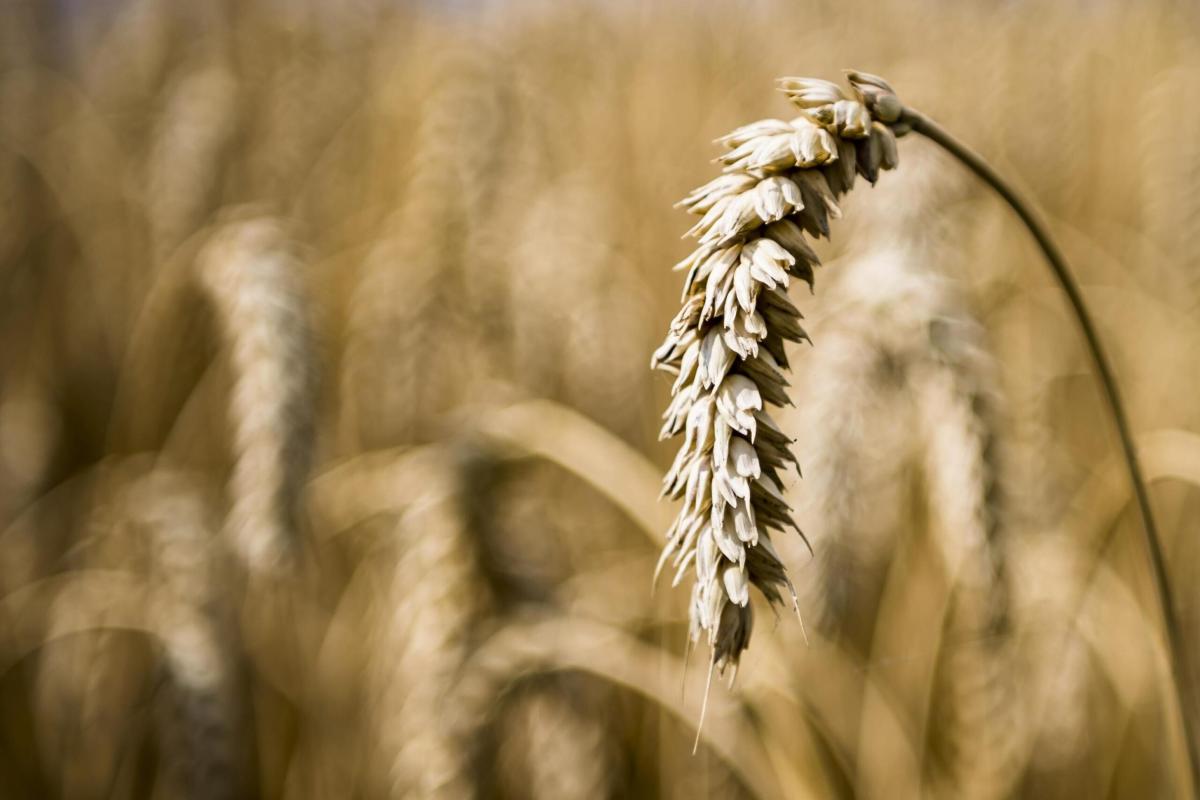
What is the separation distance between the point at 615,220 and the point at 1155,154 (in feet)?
4.58

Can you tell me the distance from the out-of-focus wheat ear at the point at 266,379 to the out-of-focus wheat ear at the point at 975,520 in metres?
0.91

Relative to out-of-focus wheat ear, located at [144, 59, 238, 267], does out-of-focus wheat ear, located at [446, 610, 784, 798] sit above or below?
below

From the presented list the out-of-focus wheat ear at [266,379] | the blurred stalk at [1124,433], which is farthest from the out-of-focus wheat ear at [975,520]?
the out-of-focus wheat ear at [266,379]

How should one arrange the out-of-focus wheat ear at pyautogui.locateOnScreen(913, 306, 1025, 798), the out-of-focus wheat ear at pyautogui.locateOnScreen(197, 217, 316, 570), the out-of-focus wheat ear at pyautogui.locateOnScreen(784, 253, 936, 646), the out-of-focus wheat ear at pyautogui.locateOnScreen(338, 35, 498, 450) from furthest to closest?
1. the out-of-focus wheat ear at pyautogui.locateOnScreen(338, 35, 498, 450)
2. the out-of-focus wheat ear at pyautogui.locateOnScreen(197, 217, 316, 570)
3. the out-of-focus wheat ear at pyautogui.locateOnScreen(784, 253, 936, 646)
4. the out-of-focus wheat ear at pyautogui.locateOnScreen(913, 306, 1025, 798)

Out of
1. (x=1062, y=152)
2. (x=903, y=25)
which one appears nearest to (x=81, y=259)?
(x=1062, y=152)

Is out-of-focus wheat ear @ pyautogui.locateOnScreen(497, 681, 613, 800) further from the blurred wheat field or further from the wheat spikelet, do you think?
the wheat spikelet

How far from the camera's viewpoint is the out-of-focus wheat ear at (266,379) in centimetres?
136

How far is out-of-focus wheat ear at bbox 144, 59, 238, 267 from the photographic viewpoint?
2.35 meters

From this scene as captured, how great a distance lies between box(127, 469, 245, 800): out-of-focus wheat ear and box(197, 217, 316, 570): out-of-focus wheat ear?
11 centimetres

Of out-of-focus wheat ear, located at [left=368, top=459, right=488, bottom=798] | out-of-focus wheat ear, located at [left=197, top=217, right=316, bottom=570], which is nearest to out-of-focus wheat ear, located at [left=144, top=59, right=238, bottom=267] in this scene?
out-of-focus wheat ear, located at [left=197, top=217, right=316, bottom=570]

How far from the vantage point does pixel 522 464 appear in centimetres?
150

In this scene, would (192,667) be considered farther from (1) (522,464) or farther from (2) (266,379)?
(1) (522,464)

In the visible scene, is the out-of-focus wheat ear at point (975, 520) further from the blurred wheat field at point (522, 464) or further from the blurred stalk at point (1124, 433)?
the blurred stalk at point (1124, 433)

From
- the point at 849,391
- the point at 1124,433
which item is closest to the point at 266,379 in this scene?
the point at 849,391
